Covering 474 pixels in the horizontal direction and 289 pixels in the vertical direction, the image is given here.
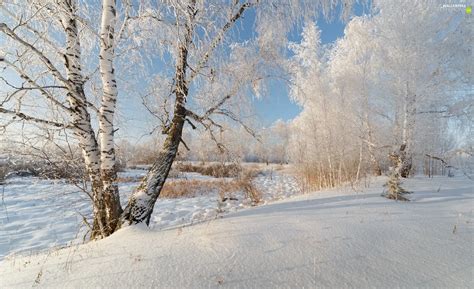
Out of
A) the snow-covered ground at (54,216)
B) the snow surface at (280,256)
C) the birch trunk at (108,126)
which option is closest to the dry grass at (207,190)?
the snow-covered ground at (54,216)

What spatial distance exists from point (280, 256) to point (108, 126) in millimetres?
2674

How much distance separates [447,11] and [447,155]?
4.72 metres

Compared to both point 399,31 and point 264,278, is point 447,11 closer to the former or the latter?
point 399,31

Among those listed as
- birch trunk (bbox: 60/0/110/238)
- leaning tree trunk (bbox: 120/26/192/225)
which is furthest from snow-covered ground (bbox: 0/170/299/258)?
leaning tree trunk (bbox: 120/26/192/225)

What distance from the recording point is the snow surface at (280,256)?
5.15 feet

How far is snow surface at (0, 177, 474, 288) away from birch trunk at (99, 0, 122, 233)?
2.03ft

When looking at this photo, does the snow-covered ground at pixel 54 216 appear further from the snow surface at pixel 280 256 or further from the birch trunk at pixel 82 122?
the snow surface at pixel 280 256

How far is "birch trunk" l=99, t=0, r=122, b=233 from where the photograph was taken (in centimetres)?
Result: 295

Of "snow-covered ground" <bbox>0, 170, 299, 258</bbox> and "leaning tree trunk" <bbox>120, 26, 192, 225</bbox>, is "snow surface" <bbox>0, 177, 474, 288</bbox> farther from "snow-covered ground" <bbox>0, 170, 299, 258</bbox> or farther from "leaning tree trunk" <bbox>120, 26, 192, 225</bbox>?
"snow-covered ground" <bbox>0, 170, 299, 258</bbox>

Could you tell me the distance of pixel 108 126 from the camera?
10.1ft

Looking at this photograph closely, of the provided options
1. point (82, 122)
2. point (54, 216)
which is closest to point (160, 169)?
point (82, 122)

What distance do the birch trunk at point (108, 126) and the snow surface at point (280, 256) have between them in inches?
24.4

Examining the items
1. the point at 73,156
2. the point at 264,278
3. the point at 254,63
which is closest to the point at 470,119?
the point at 254,63

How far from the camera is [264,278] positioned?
1.56 metres
